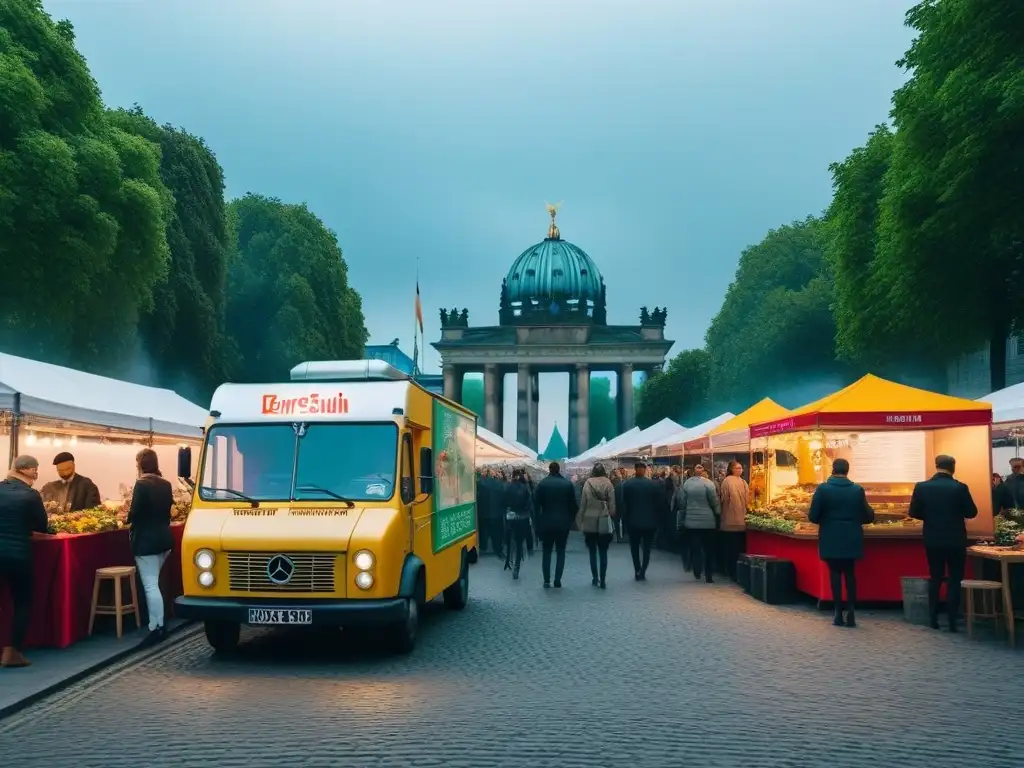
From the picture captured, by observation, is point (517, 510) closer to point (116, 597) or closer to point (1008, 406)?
point (1008, 406)

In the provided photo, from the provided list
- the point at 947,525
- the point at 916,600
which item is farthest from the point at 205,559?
the point at 916,600

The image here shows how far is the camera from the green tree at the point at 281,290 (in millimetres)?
57781

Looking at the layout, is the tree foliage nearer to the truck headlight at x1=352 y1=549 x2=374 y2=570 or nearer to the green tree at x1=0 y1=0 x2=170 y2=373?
the truck headlight at x1=352 y1=549 x2=374 y2=570

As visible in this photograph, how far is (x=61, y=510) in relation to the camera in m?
14.3

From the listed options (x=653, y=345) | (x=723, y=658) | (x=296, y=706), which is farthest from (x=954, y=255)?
(x=653, y=345)

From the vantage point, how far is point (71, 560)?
39.4 ft

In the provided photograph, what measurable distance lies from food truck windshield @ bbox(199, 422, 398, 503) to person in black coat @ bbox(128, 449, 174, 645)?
906 mm

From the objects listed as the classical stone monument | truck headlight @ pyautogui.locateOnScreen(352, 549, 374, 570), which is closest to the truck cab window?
truck headlight @ pyautogui.locateOnScreen(352, 549, 374, 570)

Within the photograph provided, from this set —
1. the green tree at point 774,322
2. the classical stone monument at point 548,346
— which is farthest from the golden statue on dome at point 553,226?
the green tree at point 774,322

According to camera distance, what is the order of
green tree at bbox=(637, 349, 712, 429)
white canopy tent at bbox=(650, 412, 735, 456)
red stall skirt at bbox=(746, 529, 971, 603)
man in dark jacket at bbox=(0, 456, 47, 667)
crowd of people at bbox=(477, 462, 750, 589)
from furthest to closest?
green tree at bbox=(637, 349, 712, 429)
white canopy tent at bbox=(650, 412, 735, 456)
crowd of people at bbox=(477, 462, 750, 589)
red stall skirt at bbox=(746, 529, 971, 603)
man in dark jacket at bbox=(0, 456, 47, 667)

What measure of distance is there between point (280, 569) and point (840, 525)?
660 cm

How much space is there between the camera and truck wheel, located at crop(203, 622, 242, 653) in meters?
11.4

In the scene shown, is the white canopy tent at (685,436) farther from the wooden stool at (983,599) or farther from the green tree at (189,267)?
the green tree at (189,267)

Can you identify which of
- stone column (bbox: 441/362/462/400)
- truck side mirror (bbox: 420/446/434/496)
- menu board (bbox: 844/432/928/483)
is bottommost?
truck side mirror (bbox: 420/446/434/496)
